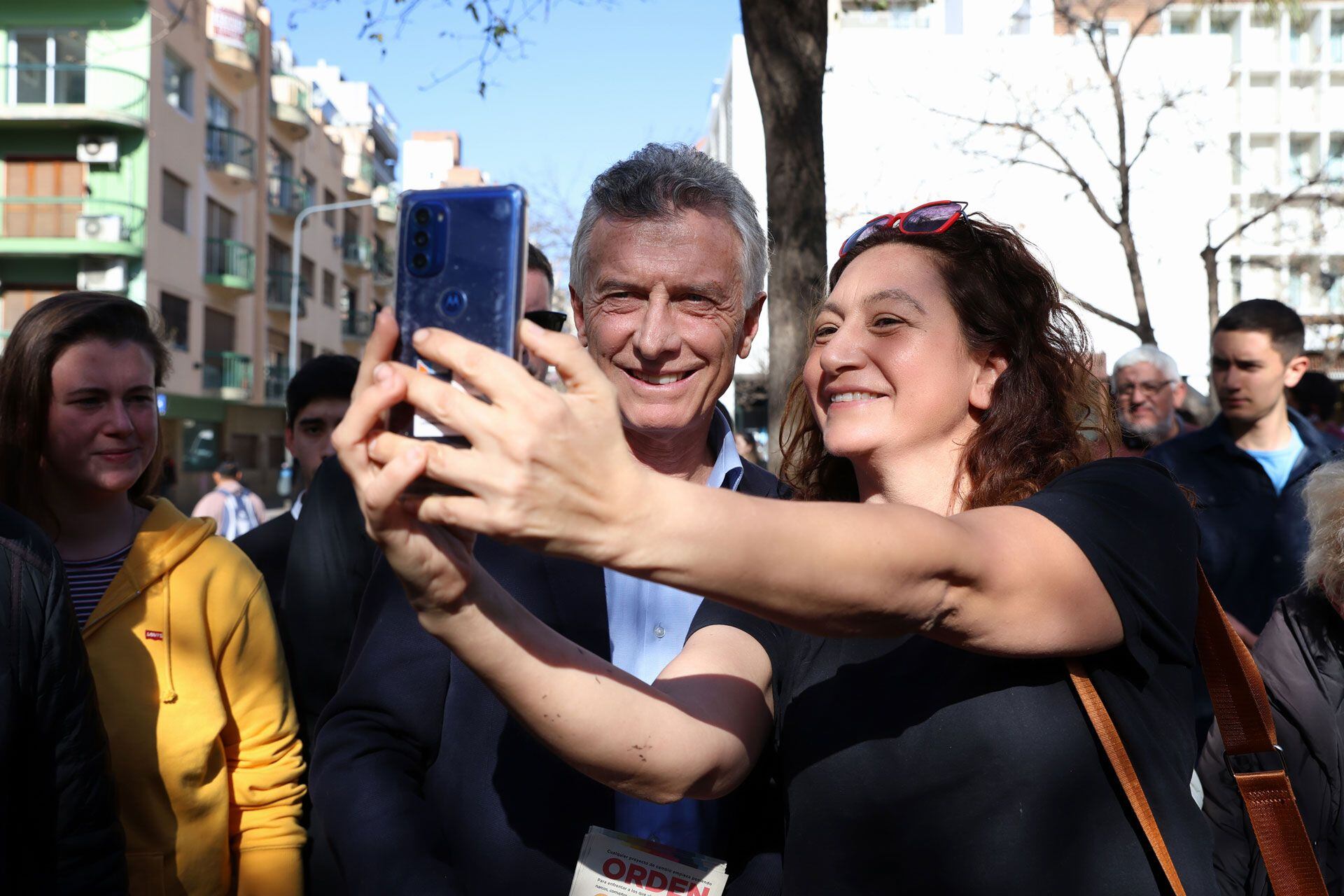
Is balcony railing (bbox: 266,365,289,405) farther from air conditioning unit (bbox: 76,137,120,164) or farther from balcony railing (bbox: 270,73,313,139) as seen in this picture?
air conditioning unit (bbox: 76,137,120,164)

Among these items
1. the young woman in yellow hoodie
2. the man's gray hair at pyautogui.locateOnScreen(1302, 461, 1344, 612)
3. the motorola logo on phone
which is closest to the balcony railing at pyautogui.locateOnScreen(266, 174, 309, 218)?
the young woman in yellow hoodie

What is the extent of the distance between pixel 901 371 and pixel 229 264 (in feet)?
121

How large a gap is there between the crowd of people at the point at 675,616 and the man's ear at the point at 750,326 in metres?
0.06

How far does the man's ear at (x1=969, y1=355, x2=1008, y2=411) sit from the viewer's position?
6.79 feet

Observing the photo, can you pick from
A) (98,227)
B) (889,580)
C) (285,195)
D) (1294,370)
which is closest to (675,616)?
(889,580)

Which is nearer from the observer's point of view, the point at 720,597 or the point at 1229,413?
the point at 720,597

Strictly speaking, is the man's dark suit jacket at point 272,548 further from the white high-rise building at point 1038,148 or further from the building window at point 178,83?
the building window at point 178,83

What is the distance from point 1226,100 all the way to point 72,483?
38.6 metres

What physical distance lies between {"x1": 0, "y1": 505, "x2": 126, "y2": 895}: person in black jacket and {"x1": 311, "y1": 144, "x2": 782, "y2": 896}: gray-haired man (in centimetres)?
61

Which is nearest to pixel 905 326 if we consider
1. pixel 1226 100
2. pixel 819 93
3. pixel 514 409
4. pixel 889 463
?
pixel 889 463

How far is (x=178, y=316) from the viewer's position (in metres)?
33.6

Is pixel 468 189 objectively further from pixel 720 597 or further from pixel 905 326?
pixel 905 326

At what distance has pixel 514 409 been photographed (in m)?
1.15

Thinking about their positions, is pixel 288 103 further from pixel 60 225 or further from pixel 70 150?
pixel 60 225
